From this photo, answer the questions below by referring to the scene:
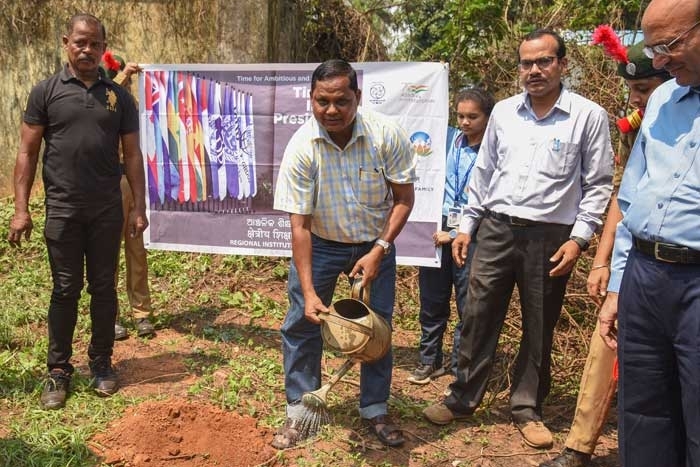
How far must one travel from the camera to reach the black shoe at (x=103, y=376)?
434cm

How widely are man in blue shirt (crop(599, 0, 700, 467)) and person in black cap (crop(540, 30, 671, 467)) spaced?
0.63 meters

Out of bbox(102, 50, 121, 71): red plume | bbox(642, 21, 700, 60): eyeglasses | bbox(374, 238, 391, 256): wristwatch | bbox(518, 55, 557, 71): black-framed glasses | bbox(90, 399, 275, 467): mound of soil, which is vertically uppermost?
bbox(102, 50, 121, 71): red plume

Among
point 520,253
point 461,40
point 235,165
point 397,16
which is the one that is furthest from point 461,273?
point 397,16

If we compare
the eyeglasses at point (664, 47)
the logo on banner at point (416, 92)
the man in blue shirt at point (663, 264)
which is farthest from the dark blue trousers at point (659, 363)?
the logo on banner at point (416, 92)

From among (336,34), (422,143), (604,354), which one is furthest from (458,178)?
(336,34)

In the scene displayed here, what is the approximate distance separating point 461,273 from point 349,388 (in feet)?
3.43

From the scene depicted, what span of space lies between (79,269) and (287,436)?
1632 mm

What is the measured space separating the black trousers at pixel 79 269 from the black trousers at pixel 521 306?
2.20 m

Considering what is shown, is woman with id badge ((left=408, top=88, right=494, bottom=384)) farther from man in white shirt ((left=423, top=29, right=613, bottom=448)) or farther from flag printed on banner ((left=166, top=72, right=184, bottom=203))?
flag printed on banner ((left=166, top=72, right=184, bottom=203))

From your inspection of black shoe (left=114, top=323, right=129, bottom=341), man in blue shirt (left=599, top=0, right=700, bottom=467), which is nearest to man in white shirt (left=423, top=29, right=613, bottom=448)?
man in blue shirt (left=599, top=0, right=700, bottom=467)

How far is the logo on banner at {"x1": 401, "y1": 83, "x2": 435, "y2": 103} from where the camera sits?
16.7ft

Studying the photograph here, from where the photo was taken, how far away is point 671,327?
7.91 feet

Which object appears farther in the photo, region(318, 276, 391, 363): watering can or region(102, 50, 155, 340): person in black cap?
region(102, 50, 155, 340): person in black cap

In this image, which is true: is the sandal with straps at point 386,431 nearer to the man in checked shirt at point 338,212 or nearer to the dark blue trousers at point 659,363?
the man in checked shirt at point 338,212
